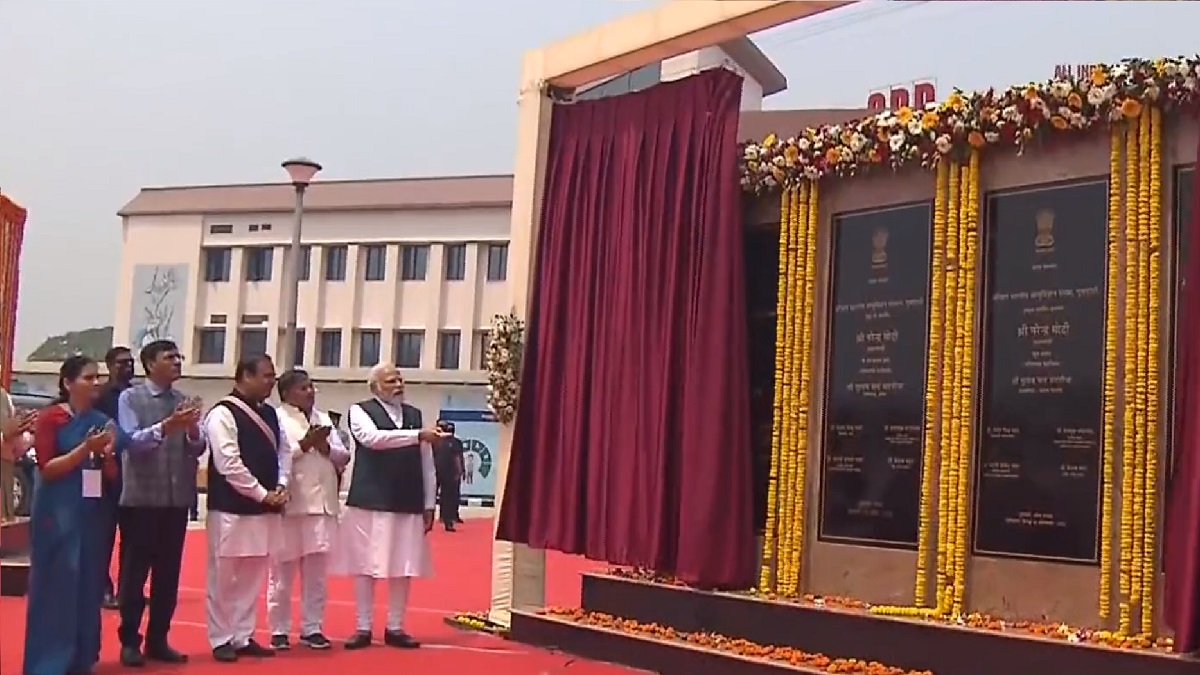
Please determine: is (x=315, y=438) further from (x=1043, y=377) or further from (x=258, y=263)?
(x=258, y=263)

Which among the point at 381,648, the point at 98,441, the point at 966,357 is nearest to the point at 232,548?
the point at 381,648

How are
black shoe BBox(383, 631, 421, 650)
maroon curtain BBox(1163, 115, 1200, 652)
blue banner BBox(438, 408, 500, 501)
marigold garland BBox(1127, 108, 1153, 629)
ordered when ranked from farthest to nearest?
1. blue banner BBox(438, 408, 500, 501)
2. black shoe BBox(383, 631, 421, 650)
3. marigold garland BBox(1127, 108, 1153, 629)
4. maroon curtain BBox(1163, 115, 1200, 652)

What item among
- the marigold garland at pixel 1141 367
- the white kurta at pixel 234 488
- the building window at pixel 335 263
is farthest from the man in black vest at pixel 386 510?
the building window at pixel 335 263

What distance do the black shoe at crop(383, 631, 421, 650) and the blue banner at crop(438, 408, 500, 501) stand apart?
12633mm

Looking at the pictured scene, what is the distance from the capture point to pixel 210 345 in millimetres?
32875

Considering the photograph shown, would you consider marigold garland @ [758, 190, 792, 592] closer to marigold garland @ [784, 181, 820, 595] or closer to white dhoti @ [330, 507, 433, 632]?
marigold garland @ [784, 181, 820, 595]

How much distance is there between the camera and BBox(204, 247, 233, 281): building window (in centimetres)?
3203

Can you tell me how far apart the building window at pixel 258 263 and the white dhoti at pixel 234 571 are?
25464 mm

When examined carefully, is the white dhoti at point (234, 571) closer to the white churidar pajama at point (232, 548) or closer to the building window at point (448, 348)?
the white churidar pajama at point (232, 548)

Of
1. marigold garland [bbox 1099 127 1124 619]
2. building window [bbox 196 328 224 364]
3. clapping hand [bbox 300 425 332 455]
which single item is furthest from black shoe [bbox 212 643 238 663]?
building window [bbox 196 328 224 364]

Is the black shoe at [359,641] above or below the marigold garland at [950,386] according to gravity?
below

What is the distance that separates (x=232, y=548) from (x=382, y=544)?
80 centimetres

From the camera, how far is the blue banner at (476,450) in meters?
20.0

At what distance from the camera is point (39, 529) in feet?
18.2
